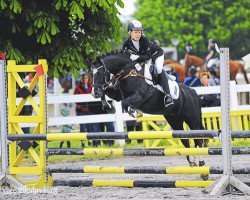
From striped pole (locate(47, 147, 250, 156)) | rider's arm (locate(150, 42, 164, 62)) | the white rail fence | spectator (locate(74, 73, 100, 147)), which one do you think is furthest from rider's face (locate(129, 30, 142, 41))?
spectator (locate(74, 73, 100, 147))

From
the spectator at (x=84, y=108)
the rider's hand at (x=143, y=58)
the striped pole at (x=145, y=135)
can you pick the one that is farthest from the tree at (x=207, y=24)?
the striped pole at (x=145, y=135)

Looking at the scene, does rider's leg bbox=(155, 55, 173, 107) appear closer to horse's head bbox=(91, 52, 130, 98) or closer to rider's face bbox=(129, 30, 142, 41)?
horse's head bbox=(91, 52, 130, 98)

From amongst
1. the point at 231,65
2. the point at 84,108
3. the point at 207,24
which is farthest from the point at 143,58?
the point at 207,24

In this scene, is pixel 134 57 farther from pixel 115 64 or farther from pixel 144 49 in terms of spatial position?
pixel 115 64

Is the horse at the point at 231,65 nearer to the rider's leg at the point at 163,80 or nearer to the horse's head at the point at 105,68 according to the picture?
the rider's leg at the point at 163,80

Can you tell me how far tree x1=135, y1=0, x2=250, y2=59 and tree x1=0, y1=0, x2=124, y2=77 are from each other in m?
53.3

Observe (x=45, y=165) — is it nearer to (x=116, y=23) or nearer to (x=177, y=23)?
(x=116, y=23)

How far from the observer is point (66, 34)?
19312 millimetres

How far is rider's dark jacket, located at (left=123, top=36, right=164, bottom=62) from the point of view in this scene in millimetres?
14750

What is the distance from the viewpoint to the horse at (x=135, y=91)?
1456 centimetres

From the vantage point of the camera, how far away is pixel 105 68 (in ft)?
47.9

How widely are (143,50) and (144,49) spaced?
0.10 feet

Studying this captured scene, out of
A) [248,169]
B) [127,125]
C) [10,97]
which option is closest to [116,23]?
[127,125]

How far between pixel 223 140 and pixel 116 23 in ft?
27.7
